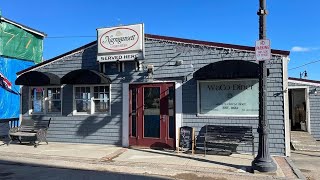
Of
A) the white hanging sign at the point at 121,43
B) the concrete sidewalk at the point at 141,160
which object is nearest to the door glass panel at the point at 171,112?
the concrete sidewalk at the point at 141,160

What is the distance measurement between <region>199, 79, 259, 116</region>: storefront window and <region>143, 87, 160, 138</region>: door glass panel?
1.49m

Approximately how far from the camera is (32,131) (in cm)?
1286

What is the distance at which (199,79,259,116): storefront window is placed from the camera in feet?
34.9

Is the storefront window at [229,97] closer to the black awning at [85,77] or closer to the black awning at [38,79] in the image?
the black awning at [85,77]

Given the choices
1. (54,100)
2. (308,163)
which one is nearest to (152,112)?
(54,100)

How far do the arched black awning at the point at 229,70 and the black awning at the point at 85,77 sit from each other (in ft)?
11.1

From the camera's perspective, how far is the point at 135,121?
12031mm

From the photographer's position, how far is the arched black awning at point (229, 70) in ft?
32.9

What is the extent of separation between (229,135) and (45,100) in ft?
24.5

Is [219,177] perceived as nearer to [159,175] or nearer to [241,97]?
[159,175]

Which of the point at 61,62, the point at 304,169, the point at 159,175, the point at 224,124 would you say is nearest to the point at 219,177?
the point at 159,175

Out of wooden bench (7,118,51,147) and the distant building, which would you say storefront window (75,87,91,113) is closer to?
wooden bench (7,118,51,147)

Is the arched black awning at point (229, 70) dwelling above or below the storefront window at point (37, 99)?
above

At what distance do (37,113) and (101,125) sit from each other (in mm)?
3070
